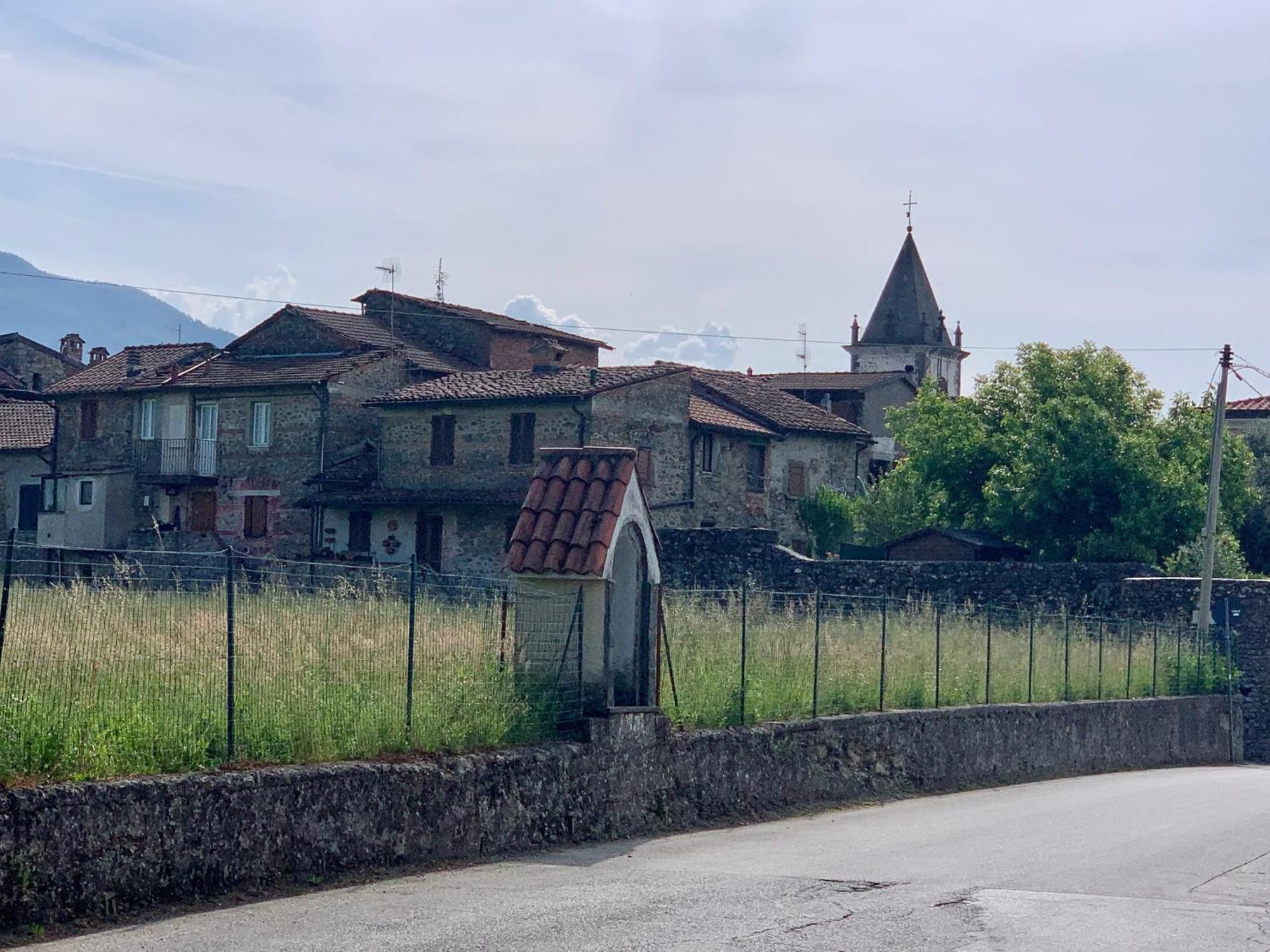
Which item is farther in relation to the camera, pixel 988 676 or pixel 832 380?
pixel 832 380

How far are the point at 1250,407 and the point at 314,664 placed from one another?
225ft

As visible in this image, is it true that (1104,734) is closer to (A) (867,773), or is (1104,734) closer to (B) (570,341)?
(A) (867,773)

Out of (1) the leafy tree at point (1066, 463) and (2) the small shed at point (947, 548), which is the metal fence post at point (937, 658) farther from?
(1) the leafy tree at point (1066, 463)

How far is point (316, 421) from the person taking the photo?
160ft

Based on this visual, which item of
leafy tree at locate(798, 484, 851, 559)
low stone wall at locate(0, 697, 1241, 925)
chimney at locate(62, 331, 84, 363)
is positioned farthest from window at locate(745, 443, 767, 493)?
chimney at locate(62, 331, 84, 363)

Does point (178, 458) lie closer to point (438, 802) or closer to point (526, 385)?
point (526, 385)

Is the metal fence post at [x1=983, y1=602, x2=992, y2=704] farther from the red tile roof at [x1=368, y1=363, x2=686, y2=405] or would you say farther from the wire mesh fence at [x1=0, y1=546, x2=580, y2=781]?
the red tile roof at [x1=368, y1=363, x2=686, y2=405]

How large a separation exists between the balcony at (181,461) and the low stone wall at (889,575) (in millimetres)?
17192

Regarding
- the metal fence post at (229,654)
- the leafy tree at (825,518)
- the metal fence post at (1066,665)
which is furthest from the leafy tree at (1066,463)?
the metal fence post at (229,654)

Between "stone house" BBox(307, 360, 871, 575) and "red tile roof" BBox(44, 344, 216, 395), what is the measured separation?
29.4 ft

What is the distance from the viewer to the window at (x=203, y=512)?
51.1 m

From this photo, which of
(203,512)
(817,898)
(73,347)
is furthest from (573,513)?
(73,347)

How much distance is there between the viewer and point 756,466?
167 feet

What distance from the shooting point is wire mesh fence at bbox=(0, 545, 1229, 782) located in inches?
408
